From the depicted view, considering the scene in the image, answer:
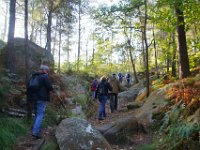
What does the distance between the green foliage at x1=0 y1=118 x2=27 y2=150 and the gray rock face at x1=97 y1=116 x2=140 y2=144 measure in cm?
261

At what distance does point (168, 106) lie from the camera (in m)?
10.7

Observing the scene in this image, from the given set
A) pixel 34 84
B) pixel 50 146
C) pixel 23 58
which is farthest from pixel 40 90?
pixel 23 58

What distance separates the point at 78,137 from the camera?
7180 millimetres

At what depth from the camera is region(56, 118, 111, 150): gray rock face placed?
23.0 ft

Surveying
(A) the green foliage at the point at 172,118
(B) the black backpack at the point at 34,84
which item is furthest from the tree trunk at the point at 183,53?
(B) the black backpack at the point at 34,84

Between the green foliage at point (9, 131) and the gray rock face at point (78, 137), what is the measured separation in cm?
108

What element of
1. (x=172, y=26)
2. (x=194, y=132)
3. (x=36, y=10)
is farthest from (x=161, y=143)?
(x=36, y=10)

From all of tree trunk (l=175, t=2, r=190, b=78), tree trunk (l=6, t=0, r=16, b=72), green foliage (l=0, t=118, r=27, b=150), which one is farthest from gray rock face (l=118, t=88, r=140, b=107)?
green foliage (l=0, t=118, r=27, b=150)

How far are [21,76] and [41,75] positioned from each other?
541cm

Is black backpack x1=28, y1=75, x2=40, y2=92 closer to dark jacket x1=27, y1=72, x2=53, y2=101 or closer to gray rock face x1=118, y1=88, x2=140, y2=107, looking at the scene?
dark jacket x1=27, y1=72, x2=53, y2=101

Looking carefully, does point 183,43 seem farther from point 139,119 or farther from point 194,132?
point 194,132

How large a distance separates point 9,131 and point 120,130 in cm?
360

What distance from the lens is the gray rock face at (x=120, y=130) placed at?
Result: 913cm

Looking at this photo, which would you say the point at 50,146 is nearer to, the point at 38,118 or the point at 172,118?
the point at 38,118
